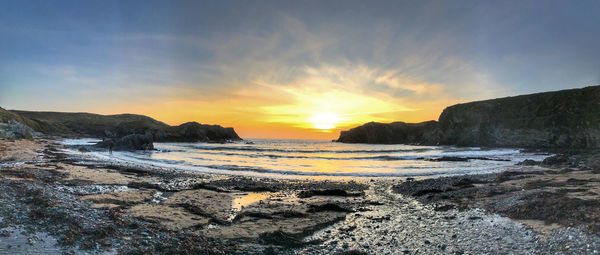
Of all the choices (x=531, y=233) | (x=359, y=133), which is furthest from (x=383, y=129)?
(x=531, y=233)

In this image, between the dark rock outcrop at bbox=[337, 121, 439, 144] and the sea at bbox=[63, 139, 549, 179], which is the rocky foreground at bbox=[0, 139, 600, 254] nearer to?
the sea at bbox=[63, 139, 549, 179]

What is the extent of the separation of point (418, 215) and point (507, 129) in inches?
3080

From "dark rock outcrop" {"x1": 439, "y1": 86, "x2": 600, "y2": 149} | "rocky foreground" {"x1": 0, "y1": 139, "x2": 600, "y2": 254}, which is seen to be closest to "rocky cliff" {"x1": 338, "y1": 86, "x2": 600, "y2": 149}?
"dark rock outcrop" {"x1": 439, "y1": 86, "x2": 600, "y2": 149}

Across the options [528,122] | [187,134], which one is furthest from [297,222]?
[187,134]

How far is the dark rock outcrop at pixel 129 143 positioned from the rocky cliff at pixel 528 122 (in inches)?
3254

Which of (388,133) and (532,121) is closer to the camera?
(532,121)

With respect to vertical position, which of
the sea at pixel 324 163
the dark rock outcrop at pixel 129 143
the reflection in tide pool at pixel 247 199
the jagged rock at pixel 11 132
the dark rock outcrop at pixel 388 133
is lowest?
the reflection in tide pool at pixel 247 199

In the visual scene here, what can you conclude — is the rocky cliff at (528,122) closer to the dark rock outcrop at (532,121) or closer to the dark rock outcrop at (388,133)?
the dark rock outcrop at (532,121)

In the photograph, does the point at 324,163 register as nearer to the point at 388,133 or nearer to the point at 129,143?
the point at 129,143

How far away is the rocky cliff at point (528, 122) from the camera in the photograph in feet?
187

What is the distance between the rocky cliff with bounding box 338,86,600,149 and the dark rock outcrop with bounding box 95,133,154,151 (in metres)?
82.6

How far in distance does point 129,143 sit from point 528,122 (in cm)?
8878

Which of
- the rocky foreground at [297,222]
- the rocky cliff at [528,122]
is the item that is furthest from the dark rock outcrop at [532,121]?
the rocky foreground at [297,222]

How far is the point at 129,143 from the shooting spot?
54.1m
